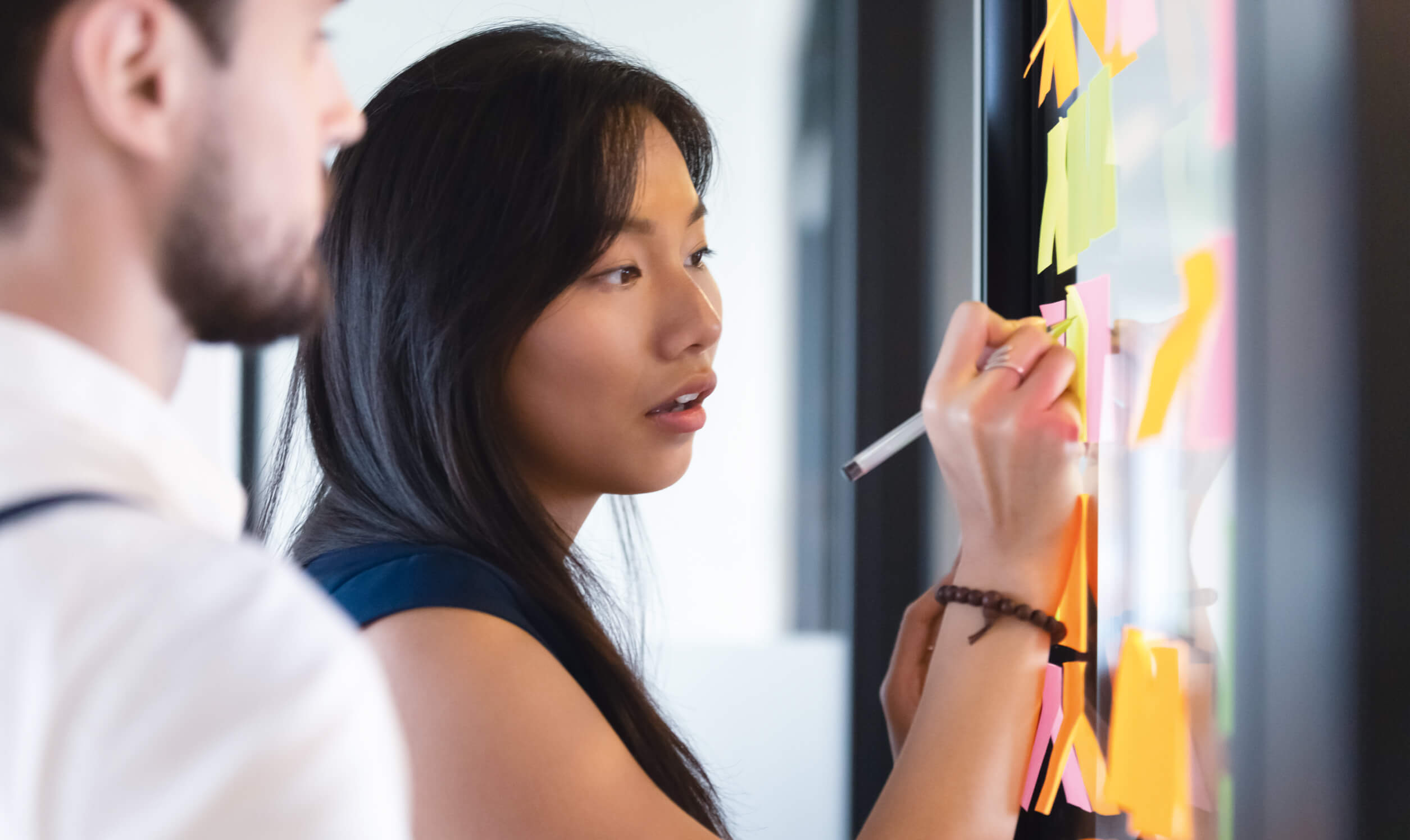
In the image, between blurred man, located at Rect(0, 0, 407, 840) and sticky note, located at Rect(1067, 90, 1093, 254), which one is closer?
blurred man, located at Rect(0, 0, 407, 840)

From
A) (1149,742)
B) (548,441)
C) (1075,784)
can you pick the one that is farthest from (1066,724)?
(548,441)

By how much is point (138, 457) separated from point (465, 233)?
424 mm

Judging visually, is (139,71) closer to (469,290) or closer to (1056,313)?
(469,290)

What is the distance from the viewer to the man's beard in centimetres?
34

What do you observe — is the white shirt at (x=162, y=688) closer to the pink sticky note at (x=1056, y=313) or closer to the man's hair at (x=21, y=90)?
the man's hair at (x=21, y=90)

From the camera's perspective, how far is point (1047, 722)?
27.7 inches

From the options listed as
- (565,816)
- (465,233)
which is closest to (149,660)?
(565,816)

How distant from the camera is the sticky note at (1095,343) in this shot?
0.62 m

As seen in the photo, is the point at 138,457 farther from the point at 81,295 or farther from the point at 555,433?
the point at 555,433

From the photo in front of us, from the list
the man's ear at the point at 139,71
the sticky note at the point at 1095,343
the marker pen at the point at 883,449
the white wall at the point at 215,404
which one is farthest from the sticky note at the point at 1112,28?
the white wall at the point at 215,404

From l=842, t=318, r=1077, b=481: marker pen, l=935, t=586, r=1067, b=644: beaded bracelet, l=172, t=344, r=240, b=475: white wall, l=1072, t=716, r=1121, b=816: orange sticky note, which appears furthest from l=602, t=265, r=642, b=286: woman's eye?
l=172, t=344, r=240, b=475: white wall

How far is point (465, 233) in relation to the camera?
0.71 meters

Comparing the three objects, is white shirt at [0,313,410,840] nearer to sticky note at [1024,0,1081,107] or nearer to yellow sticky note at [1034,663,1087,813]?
yellow sticky note at [1034,663,1087,813]

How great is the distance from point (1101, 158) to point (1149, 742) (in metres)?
0.32
